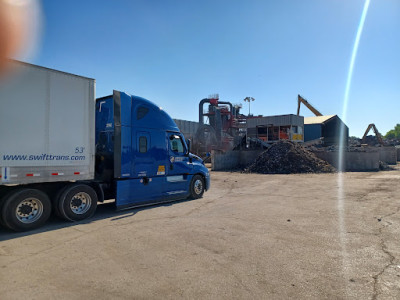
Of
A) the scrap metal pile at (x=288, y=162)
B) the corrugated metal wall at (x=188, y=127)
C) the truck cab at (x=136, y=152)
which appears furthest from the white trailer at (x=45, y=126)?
the corrugated metal wall at (x=188, y=127)

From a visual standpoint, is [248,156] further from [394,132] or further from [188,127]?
[394,132]

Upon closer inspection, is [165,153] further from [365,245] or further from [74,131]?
[365,245]

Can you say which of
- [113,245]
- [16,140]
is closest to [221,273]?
[113,245]

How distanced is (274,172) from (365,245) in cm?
1894

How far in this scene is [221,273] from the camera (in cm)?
419

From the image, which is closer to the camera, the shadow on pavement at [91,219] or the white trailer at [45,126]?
the white trailer at [45,126]

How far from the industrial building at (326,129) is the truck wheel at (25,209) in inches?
1735

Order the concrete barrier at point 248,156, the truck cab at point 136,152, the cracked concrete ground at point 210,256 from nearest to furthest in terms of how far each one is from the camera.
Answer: the cracked concrete ground at point 210,256 < the truck cab at point 136,152 < the concrete barrier at point 248,156

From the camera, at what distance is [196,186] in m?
11.4

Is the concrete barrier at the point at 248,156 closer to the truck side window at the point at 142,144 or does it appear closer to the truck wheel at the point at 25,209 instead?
the truck side window at the point at 142,144

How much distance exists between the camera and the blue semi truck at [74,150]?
6.37 m

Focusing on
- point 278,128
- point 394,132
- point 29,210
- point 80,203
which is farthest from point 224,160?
point 394,132

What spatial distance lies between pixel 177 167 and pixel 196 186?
142 centimetres

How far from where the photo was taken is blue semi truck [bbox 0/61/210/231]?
6.37m
